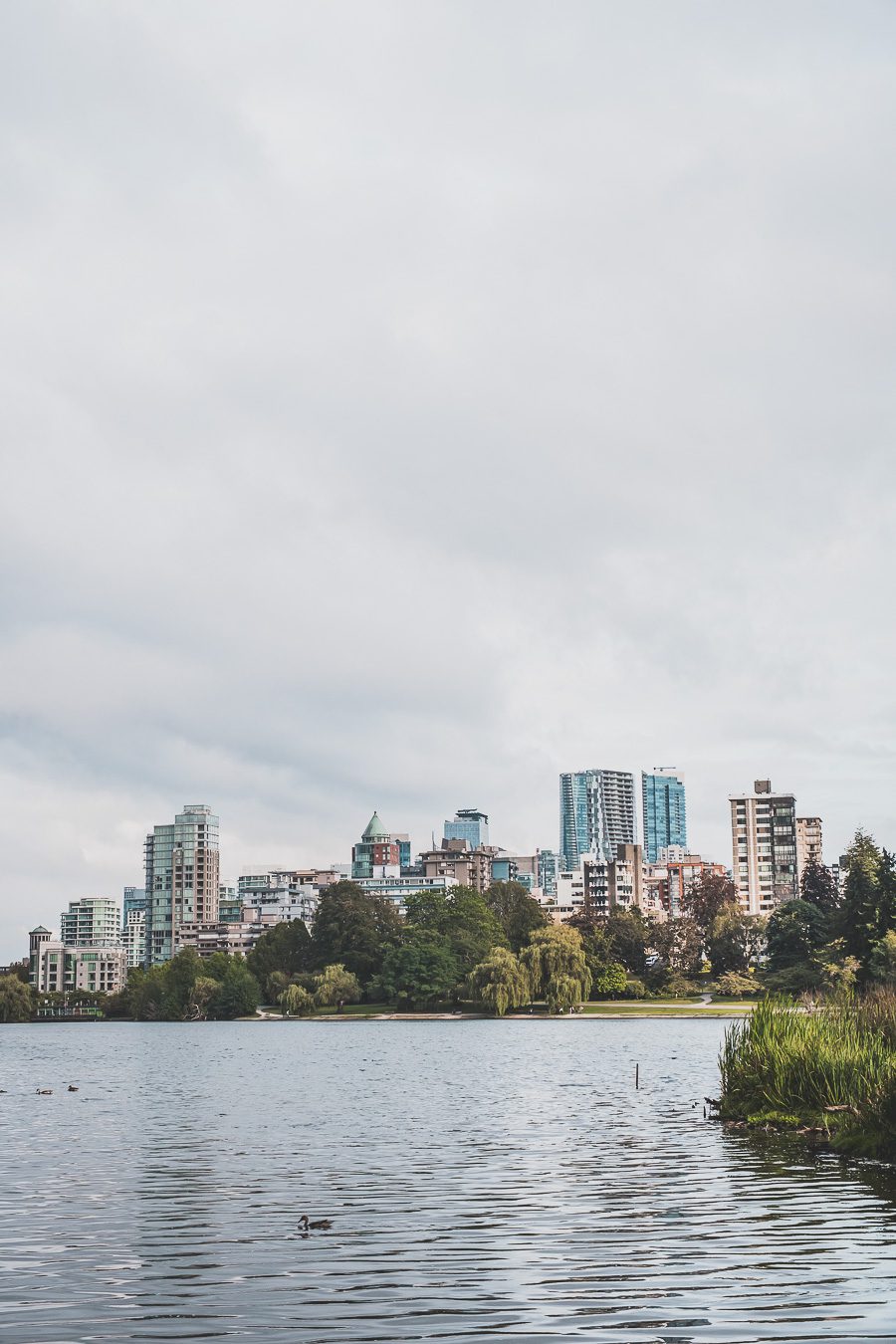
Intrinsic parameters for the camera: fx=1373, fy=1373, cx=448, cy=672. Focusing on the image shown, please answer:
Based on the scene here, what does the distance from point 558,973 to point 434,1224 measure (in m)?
124

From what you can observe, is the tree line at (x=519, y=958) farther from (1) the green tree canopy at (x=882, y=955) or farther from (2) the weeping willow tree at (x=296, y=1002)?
(1) the green tree canopy at (x=882, y=955)

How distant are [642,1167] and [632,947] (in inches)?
6017

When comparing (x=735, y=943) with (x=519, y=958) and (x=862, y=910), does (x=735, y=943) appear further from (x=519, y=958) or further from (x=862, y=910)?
(x=862, y=910)

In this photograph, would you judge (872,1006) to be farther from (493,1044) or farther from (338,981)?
(338,981)

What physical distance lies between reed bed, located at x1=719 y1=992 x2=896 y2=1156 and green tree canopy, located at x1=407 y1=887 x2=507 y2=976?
435ft

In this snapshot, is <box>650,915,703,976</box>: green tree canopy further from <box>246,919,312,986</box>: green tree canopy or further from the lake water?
Answer: the lake water

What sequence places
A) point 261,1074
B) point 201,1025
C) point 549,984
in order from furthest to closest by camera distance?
point 201,1025 → point 549,984 → point 261,1074

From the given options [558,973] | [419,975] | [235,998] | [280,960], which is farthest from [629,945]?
A: [235,998]

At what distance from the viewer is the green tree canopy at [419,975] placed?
167875 millimetres

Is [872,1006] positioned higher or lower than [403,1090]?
higher

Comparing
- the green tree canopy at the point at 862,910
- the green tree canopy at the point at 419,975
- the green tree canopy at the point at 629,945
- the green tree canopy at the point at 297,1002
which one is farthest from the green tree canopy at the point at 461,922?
the green tree canopy at the point at 862,910

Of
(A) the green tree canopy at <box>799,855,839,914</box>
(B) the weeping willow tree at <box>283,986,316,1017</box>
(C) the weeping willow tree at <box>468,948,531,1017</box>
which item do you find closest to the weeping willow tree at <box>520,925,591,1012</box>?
(C) the weeping willow tree at <box>468,948,531,1017</box>

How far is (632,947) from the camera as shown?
182 metres

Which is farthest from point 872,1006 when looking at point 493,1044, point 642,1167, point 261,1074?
point 493,1044
